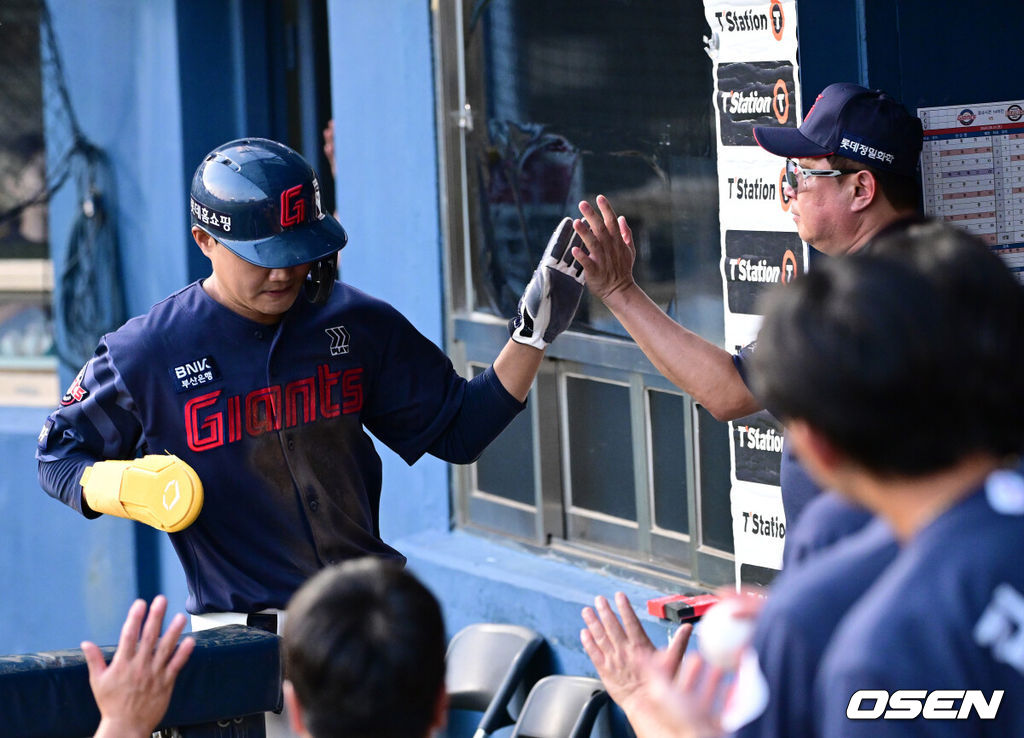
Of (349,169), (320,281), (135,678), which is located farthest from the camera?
(349,169)

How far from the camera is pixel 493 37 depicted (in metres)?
5.05

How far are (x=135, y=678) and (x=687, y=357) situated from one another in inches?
55.4

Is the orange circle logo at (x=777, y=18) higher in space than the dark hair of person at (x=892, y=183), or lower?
higher

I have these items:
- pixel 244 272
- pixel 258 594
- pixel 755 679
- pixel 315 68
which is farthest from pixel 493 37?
pixel 755 679

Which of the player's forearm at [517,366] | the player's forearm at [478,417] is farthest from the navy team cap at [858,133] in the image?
the player's forearm at [478,417]

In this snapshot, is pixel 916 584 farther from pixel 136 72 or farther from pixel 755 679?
pixel 136 72

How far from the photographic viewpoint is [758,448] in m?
3.85

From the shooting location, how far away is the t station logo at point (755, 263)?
3.64 meters

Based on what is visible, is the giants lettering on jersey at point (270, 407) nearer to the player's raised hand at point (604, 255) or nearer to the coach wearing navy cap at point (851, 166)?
the player's raised hand at point (604, 255)

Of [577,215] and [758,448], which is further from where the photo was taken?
[577,215]

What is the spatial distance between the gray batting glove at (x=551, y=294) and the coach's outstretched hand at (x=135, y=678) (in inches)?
54.0

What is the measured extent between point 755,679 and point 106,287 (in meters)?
5.93

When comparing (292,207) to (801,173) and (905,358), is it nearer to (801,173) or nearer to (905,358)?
(801,173)

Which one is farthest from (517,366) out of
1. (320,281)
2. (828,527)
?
(828,527)
